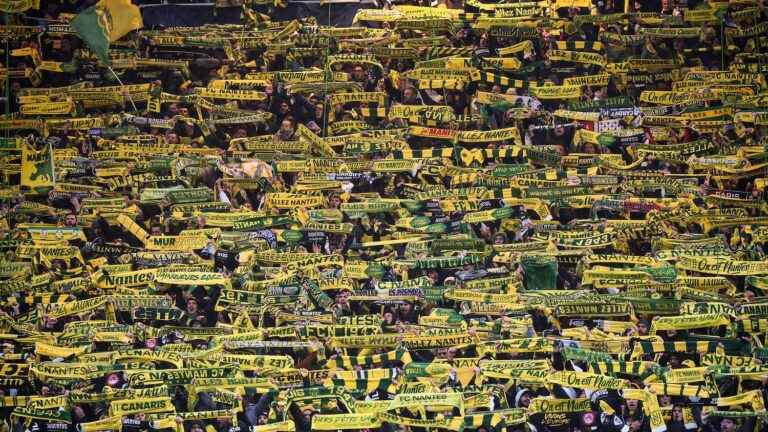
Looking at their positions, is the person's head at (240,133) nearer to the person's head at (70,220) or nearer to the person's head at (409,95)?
the person's head at (409,95)

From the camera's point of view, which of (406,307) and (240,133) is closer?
(406,307)

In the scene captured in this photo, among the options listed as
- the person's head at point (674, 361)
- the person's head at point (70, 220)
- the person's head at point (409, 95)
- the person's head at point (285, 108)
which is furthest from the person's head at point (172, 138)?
the person's head at point (674, 361)

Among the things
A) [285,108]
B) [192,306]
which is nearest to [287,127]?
[285,108]

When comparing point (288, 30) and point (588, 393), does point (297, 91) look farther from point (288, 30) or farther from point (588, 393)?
point (588, 393)

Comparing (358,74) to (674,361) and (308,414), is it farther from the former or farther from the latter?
(674,361)

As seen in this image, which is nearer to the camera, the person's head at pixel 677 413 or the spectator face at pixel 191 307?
the person's head at pixel 677 413

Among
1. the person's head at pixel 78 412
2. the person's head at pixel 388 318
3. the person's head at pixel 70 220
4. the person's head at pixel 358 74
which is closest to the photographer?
the person's head at pixel 78 412

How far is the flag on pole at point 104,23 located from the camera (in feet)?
42.9

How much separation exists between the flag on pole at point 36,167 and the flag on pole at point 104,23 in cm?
112

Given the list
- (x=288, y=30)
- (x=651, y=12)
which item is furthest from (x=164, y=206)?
(x=651, y=12)

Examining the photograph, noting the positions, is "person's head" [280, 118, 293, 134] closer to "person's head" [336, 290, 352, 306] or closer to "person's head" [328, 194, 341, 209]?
"person's head" [328, 194, 341, 209]

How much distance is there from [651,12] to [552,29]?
3.37 feet

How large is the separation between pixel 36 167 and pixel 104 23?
1586 mm

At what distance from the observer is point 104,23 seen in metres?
13.1
